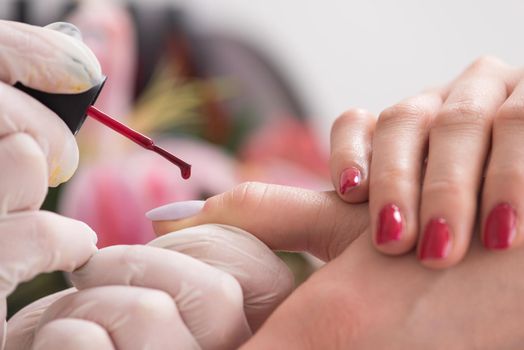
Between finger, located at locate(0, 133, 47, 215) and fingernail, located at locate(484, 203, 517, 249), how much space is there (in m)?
0.36

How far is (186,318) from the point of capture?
0.62m

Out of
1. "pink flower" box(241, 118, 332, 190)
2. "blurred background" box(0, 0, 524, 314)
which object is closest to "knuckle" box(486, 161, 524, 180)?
"blurred background" box(0, 0, 524, 314)

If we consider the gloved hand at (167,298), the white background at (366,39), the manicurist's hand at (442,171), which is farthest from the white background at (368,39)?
the gloved hand at (167,298)

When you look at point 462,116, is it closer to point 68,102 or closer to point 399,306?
point 399,306

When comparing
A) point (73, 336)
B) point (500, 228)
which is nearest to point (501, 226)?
point (500, 228)

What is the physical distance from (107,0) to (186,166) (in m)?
1.49

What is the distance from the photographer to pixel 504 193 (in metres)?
0.64

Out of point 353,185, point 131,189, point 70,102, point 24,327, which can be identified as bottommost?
point 131,189

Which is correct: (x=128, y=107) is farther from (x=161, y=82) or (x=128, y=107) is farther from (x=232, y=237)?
(x=232, y=237)

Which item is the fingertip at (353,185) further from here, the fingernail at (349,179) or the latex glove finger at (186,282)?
the latex glove finger at (186,282)

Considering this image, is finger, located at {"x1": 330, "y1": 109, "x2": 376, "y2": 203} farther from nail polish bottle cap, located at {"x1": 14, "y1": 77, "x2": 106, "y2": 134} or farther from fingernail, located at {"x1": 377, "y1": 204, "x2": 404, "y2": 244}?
nail polish bottle cap, located at {"x1": 14, "y1": 77, "x2": 106, "y2": 134}

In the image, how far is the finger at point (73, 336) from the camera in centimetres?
58

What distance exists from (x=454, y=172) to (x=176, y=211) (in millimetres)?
261

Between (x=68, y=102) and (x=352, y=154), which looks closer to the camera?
(x=68, y=102)
